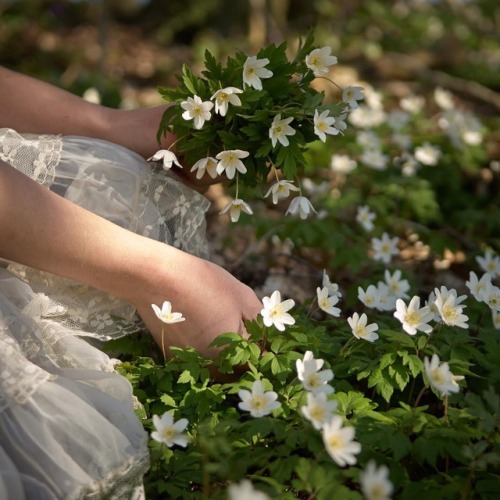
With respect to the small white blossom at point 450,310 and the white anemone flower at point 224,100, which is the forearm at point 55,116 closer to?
the white anemone flower at point 224,100

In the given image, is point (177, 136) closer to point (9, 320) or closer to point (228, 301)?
point (228, 301)

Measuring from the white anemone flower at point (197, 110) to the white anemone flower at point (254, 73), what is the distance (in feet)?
0.41

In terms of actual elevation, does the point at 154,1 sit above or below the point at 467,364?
below

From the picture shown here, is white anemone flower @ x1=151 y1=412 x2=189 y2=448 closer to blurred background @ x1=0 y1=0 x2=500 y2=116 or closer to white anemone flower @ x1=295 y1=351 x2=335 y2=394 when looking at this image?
white anemone flower @ x1=295 y1=351 x2=335 y2=394

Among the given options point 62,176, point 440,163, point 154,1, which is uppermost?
point 62,176

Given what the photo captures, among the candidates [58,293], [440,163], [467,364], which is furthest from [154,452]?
[440,163]

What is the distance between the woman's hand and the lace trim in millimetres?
457

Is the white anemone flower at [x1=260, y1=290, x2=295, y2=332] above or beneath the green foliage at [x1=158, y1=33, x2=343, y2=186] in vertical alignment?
beneath

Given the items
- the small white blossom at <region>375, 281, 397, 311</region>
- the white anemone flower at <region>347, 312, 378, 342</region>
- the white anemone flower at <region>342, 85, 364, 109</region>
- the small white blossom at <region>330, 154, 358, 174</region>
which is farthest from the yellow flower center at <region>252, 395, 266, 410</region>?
the small white blossom at <region>330, 154, 358, 174</region>

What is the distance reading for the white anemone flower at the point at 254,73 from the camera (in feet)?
6.32

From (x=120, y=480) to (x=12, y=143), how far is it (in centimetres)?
105

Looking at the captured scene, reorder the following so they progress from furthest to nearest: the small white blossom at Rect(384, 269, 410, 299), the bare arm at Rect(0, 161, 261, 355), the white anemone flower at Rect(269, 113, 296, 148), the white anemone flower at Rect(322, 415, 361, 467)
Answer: the small white blossom at Rect(384, 269, 410, 299) < the white anemone flower at Rect(269, 113, 296, 148) < the bare arm at Rect(0, 161, 261, 355) < the white anemone flower at Rect(322, 415, 361, 467)

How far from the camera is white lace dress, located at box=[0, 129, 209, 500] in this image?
151cm

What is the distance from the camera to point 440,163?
3.87 meters
